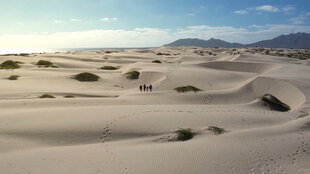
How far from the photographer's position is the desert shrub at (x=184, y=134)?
37.6 feet

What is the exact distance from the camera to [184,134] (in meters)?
11.7

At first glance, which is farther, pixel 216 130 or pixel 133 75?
pixel 133 75

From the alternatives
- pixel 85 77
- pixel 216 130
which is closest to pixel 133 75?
pixel 85 77

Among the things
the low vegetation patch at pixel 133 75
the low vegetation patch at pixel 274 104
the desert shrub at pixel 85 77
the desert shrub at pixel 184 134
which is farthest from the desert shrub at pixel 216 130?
the low vegetation patch at pixel 133 75

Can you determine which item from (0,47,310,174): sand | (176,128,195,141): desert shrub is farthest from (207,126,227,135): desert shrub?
(176,128,195,141): desert shrub

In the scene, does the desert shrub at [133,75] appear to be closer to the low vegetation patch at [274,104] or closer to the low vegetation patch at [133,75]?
the low vegetation patch at [133,75]

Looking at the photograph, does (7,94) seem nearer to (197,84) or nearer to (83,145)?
(83,145)

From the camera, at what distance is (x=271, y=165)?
30.0 feet

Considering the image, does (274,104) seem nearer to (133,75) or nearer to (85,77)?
(133,75)

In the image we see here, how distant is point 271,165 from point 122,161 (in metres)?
4.84

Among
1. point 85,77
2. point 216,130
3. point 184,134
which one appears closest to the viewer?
point 184,134

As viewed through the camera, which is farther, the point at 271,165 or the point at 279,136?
the point at 279,136

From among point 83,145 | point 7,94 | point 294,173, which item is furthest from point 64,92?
point 294,173

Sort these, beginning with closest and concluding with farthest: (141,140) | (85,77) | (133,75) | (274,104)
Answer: (141,140) → (274,104) → (85,77) → (133,75)
